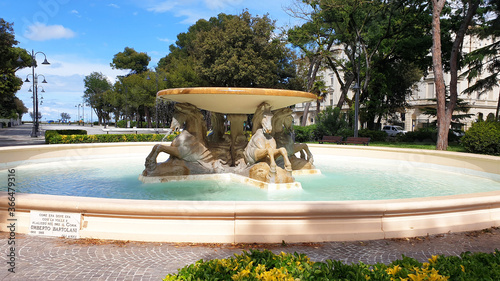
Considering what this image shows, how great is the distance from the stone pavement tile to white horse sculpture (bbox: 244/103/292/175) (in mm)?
3999

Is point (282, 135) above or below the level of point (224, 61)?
below

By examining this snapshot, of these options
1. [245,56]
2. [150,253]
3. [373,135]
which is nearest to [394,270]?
[150,253]

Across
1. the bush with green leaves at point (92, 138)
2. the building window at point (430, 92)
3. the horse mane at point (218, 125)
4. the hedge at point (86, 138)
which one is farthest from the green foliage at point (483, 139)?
the building window at point (430, 92)

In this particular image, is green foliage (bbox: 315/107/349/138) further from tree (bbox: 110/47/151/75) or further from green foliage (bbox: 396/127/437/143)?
tree (bbox: 110/47/151/75)

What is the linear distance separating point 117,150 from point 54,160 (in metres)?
2.50

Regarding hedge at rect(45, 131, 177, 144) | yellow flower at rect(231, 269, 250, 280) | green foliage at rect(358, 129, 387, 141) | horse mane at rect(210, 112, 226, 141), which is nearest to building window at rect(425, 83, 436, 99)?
green foliage at rect(358, 129, 387, 141)

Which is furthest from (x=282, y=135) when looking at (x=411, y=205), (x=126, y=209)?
(x=126, y=209)

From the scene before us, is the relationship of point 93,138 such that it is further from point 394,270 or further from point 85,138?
point 394,270

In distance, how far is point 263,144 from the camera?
26.6 feet

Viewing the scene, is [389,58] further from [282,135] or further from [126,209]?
[126,209]

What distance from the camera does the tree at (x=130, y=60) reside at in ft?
217

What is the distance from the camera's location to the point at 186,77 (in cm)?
3672

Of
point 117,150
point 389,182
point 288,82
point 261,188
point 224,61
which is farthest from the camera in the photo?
point 288,82

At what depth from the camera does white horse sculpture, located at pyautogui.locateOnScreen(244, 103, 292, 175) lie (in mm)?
7879
